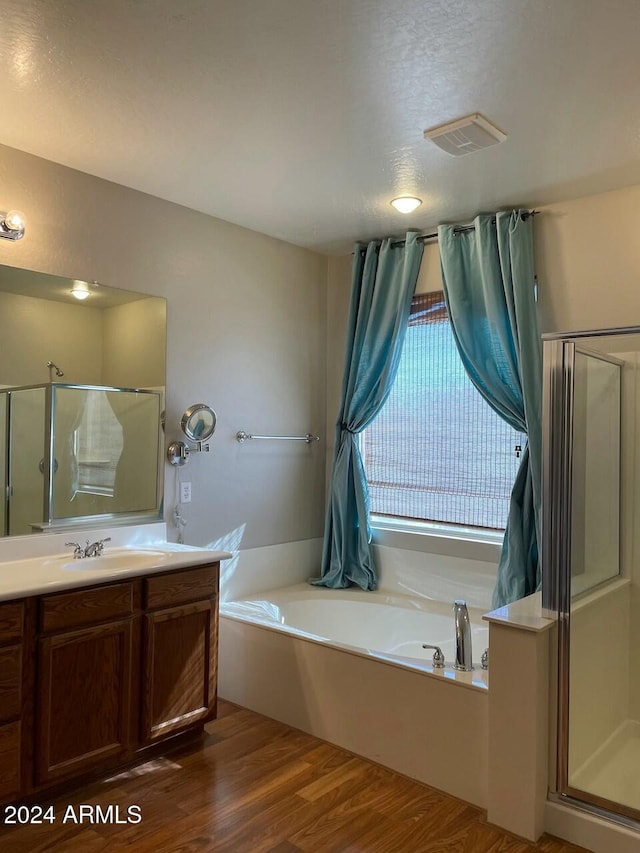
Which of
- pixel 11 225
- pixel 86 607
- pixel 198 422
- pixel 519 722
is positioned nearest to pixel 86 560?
pixel 86 607

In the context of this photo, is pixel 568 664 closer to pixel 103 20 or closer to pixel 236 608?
pixel 236 608

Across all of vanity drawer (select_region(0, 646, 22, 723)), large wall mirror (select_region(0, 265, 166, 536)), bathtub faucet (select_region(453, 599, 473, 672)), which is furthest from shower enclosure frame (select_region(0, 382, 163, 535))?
bathtub faucet (select_region(453, 599, 473, 672))

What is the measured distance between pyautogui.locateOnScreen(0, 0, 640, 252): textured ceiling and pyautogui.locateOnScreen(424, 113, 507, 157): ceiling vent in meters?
0.04

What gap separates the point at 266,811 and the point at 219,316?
7.66 ft

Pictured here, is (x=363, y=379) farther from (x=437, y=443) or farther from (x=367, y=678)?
(x=367, y=678)

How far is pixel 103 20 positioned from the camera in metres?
1.87

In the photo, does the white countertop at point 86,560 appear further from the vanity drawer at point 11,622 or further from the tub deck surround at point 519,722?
the tub deck surround at point 519,722

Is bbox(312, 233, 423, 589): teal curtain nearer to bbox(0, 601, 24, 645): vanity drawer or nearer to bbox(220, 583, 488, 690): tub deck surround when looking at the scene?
bbox(220, 583, 488, 690): tub deck surround

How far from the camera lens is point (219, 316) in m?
3.55

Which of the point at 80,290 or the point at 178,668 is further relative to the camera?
the point at 80,290

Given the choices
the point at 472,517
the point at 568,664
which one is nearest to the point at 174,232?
the point at 472,517

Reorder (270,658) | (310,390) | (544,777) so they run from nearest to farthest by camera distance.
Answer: (544,777) → (270,658) → (310,390)

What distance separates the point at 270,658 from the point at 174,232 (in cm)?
213

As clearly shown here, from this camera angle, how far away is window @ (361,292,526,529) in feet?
11.6
